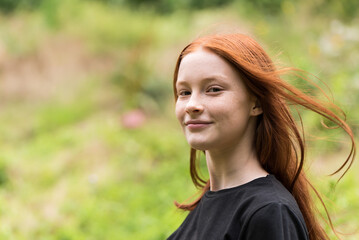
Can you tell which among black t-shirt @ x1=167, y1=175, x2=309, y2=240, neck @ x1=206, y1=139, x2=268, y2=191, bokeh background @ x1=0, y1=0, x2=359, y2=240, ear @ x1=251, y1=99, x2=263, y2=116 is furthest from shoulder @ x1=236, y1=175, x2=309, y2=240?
bokeh background @ x1=0, y1=0, x2=359, y2=240

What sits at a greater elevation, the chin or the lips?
the lips

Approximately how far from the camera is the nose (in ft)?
4.71

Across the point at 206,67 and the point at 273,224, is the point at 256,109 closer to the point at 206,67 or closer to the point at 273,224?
the point at 206,67

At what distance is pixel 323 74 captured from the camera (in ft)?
20.0

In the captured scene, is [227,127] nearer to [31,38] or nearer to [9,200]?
[9,200]

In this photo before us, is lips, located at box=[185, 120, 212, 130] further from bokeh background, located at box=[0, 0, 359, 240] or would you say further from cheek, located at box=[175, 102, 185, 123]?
bokeh background, located at box=[0, 0, 359, 240]

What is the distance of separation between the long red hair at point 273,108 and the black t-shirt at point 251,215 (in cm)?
14

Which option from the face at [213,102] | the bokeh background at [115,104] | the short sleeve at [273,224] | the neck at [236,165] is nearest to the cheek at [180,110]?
the face at [213,102]

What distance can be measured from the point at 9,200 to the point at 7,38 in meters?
3.90

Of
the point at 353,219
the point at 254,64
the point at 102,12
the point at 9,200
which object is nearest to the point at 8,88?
the point at 102,12

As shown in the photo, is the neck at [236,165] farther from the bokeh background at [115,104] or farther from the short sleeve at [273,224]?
the bokeh background at [115,104]

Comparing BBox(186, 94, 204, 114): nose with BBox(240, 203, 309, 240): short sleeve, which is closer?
BBox(240, 203, 309, 240): short sleeve

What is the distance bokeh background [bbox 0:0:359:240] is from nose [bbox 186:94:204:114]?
6.14 feet

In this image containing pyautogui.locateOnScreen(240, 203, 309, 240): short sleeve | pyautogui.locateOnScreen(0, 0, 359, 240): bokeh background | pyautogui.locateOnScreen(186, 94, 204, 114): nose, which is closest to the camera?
pyautogui.locateOnScreen(240, 203, 309, 240): short sleeve
